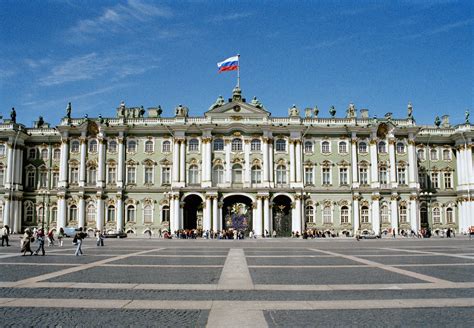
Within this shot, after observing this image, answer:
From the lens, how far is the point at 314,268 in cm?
2025

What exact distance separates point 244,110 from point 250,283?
49.7m

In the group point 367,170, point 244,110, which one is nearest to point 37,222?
point 244,110

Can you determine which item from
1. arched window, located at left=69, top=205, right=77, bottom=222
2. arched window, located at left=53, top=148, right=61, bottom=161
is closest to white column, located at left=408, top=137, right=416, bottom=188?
arched window, located at left=69, top=205, right=77, bottom=222

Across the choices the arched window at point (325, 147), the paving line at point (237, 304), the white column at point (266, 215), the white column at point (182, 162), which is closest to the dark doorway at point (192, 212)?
the white column at point (182, 162)

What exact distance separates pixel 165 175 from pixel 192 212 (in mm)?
6510

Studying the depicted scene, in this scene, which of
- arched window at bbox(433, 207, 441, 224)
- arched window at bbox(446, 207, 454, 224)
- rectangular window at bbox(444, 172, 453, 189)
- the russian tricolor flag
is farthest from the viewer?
rectangular window at bbox(444, 172, 453, 189)

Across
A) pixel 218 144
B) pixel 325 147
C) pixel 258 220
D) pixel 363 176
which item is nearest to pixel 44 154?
pixel 218 144

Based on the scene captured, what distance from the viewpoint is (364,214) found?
208 ft

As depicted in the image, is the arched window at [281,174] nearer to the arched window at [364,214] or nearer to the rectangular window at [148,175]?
the arched window at [364,214]

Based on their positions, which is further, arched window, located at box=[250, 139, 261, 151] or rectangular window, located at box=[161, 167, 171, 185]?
rectangular window, located at box=[161, 167, 171, 185]

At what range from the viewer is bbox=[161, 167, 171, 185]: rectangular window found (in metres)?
63.6

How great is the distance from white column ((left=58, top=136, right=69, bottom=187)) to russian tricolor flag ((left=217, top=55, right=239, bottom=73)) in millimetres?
24477

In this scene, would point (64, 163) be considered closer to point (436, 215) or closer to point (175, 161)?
point (175, 161)

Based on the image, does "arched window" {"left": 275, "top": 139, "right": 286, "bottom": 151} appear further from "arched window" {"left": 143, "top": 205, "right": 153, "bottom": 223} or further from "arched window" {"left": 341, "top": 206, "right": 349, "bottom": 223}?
"arched window" {"left": 143, "top": 205, "right": 153, "bottom": 223}
